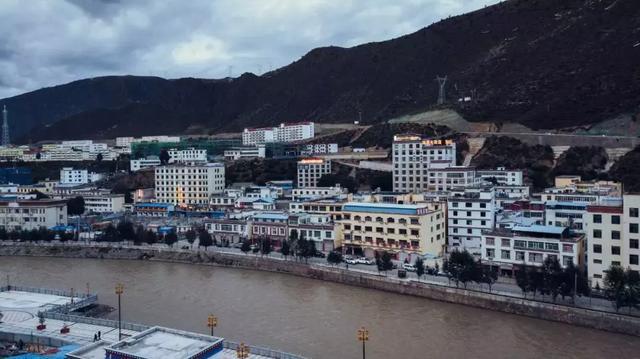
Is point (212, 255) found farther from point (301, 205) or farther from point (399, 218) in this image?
point (399, 218)

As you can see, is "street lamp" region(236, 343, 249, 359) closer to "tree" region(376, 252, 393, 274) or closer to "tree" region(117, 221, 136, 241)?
"tree" region(376, 252, 393, 274)

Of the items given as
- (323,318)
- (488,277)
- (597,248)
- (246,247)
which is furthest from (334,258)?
→ (597,248)

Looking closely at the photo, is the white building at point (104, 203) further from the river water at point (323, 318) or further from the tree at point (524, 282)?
the tree at point (524, 282)

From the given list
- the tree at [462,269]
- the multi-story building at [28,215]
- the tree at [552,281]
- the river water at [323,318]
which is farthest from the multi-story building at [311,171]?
the tree at [552,281]

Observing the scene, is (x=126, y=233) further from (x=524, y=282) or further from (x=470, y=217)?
(x=524, y=282)

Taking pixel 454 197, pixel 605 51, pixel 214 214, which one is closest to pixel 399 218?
pixel 454 197

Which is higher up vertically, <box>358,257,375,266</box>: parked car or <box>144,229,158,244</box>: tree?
<box>144,229,158,244</box>: tree

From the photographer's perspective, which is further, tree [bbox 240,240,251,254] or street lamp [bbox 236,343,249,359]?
tree [bbox 240,240,251,254]

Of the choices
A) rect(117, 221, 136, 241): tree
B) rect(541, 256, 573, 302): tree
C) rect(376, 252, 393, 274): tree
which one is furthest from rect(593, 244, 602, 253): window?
rect(117, 221, 136, 241): tree
